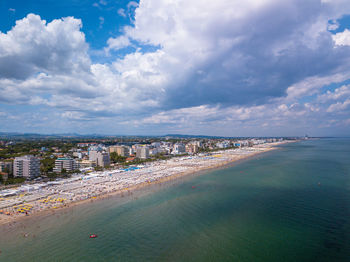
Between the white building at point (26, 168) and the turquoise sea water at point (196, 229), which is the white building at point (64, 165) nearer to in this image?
the white building at point (26, 168)

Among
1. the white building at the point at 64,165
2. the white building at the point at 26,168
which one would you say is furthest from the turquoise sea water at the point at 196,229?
the white building at the point at 64,165

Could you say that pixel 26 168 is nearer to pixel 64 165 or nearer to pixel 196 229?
pixel 64 165

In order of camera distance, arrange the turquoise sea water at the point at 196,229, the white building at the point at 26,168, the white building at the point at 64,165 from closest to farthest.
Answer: the turquoise sea water at the point at 196,229
the white building at the point at 26,168
the white building at the point at 64,165

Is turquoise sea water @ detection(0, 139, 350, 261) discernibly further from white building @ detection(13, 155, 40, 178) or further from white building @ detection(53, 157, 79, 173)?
white building @ detection(53, 157, 79, 173)

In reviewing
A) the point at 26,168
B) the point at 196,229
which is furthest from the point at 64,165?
the point at 196,229

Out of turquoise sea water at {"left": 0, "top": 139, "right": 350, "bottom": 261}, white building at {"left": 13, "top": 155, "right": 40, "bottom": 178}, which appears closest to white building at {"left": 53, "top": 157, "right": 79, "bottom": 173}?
white building at {"left": 13, "top": 155, "right": 40, "bottom": 178}

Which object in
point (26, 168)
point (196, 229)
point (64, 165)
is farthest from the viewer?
point (64, 165)
